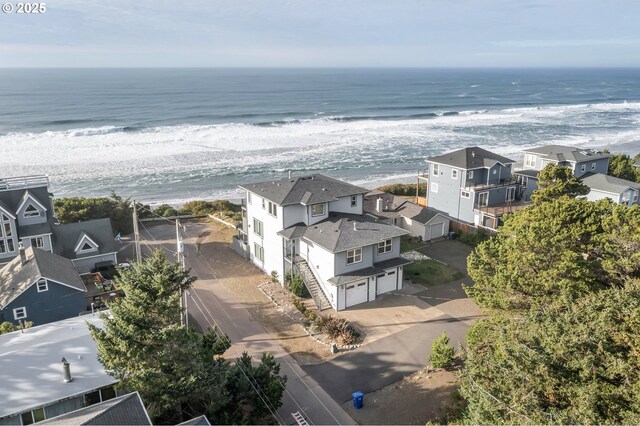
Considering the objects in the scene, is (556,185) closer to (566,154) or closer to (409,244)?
(409,244)

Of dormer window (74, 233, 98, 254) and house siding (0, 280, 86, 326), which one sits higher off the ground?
dormer window (74, 233, 98, 254)

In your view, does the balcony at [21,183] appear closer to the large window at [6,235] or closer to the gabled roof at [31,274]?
the large window at [6,235]

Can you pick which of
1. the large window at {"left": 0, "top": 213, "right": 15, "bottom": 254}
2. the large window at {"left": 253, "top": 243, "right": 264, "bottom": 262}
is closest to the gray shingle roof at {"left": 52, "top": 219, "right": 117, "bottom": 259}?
the large window at {"left": 0, "top": 213, "right": 15, "bottom": 254}

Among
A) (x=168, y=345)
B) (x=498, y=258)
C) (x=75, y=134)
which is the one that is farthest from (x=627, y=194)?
(x=75, y=134)

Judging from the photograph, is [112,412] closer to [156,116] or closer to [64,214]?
[64,214]

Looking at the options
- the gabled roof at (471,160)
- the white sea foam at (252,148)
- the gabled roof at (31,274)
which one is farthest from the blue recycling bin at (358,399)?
the white sea foam at (252,148)

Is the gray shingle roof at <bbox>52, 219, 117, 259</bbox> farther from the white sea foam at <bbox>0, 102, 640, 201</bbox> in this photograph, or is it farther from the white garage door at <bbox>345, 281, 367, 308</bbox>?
the white sea foam at <bbox>0, 102, 640, 201</bbox>

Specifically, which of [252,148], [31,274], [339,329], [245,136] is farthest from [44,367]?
[245,136]
